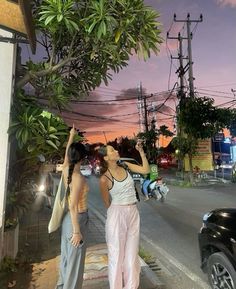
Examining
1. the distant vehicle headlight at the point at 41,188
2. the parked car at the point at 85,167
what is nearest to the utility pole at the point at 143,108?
the parked car at the point at 85,167

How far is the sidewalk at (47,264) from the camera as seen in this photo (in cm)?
531

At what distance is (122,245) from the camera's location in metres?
4.27

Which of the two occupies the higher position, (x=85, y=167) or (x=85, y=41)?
(x=85, y=41)

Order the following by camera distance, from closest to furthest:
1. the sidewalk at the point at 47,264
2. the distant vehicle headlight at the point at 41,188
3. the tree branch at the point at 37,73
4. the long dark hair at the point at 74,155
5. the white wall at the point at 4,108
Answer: the long dark hair at the point at 74,155 → the white wall at the point at 4,108 → the sidewalk at the point at 47,264 → the tree branch at the point at 37,73 → the distant vehicle headlight at the point at 41,188

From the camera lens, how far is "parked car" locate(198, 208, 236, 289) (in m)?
4.14

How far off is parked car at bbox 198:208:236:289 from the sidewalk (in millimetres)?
927

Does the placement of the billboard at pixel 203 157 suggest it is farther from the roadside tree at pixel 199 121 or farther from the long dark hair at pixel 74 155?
the long dark hair at pixel 74 155

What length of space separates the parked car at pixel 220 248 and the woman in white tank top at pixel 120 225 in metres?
0.95

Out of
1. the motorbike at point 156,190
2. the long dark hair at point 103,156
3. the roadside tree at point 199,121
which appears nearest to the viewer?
the long dark hair at point 103,156

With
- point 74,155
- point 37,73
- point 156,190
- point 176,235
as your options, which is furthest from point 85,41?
point 156,190

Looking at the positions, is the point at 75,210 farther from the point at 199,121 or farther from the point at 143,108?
the point at 143,108

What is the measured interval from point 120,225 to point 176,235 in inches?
197

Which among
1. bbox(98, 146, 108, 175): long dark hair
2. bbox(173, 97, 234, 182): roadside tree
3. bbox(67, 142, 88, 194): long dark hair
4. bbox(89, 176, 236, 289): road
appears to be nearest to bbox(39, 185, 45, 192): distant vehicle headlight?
bbox(89, 176, 236, 289): road

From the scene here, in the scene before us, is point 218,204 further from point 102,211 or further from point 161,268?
point 161,268
